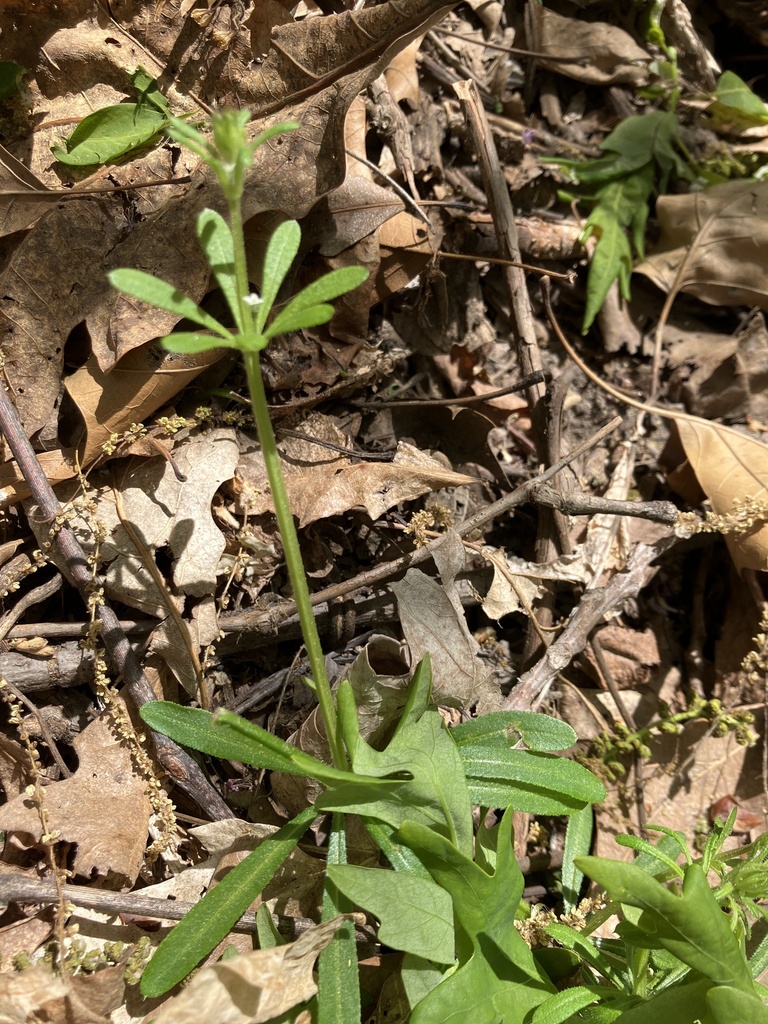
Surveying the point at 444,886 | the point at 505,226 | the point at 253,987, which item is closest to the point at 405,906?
the point at 444,886

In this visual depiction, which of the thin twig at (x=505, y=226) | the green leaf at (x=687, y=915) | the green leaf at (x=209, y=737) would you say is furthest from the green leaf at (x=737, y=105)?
the green leaf at (x=209, y=737)

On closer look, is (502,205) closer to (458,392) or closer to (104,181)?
(458,392)

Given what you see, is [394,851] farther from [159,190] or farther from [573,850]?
[159,190]

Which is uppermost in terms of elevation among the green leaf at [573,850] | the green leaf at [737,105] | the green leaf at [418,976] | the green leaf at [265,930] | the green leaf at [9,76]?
the green leaf at [9,76]

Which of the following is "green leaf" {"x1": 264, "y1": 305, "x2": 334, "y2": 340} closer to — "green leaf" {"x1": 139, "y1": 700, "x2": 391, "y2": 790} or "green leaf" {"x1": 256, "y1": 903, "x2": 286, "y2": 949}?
"green leaf" {"x1": 139, "y1": 700, "x2": 391, "y2": 790}

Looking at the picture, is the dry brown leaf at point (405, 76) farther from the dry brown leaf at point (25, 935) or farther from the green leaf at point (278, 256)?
the dry brown leaf at point (25, 935)

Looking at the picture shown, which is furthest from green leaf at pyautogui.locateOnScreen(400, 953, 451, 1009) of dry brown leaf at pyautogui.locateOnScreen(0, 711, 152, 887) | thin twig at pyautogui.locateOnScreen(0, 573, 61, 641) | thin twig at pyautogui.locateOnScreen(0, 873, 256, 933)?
thin twig at pyautogui.locateOnScreen(0, 573, 61, 641)
